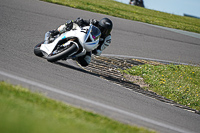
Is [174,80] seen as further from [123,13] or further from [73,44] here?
Answer: [123,13]

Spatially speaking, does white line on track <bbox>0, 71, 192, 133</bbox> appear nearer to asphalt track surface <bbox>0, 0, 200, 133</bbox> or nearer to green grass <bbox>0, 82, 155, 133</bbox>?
asphalt track surface <bbox>0, 0, 200, 133</bbox>

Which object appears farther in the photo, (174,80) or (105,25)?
(174,80)

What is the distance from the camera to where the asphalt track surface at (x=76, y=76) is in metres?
5.59

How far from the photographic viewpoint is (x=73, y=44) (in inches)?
280

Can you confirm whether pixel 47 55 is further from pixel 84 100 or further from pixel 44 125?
pixel 44 125

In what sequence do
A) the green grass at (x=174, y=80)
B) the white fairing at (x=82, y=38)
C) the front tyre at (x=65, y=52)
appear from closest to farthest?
the front tyre at (x=65, y=52) → the white fairing at (x=82, y=38) → the green grass at (x=174, y=80)

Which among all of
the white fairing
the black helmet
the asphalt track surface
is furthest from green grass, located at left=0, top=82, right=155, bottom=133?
the black helmet

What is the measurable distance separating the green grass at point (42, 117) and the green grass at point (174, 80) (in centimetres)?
364

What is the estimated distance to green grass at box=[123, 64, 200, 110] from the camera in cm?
825

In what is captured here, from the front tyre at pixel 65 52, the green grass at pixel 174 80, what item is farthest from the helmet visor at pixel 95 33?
the green grass at pixel 174 80

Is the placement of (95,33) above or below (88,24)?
below

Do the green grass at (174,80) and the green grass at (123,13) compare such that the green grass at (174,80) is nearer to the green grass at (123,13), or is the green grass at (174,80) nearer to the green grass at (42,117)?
the green grass at (42,117)

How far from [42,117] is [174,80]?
6.33 metres

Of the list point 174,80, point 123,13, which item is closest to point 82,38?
point 174,80
